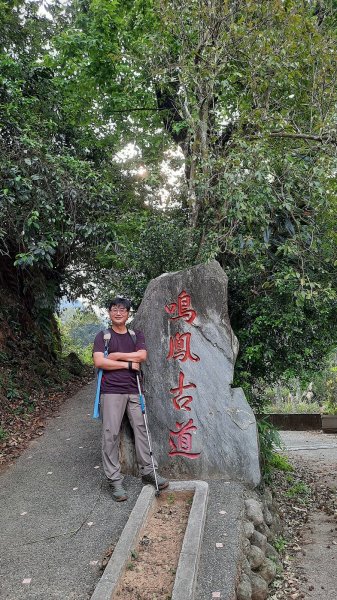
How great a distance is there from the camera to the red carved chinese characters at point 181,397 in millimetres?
5570

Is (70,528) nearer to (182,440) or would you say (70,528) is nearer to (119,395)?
(119,395)

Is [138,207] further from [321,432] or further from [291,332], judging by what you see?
[321,432]

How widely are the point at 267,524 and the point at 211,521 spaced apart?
1486 millimetres

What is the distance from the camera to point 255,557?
450 cm

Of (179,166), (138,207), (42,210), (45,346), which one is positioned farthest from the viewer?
(45,346)

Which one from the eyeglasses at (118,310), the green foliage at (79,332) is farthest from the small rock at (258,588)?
the green foliage at (79,332)

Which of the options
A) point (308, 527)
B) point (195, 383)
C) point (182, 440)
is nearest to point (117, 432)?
point (182, 440)

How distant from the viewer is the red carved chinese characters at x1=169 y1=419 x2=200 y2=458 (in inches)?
214

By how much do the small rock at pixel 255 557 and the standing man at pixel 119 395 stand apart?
109 centimetres

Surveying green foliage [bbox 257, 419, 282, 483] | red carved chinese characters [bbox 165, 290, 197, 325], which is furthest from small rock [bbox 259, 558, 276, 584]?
red carved chinese characters [bbox 165, 290, 197, 325]

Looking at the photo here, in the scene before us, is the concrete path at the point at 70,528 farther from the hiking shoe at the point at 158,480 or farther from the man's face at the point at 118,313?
the man's face at the point at 118,313

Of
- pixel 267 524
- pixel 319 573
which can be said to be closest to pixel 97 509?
pixel 267 524

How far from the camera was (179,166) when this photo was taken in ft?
25.7

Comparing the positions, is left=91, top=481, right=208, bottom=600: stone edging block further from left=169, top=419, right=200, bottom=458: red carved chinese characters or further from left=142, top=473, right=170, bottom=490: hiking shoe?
left=169, top=419, right=200, bottom=458: red carved chinese characters
